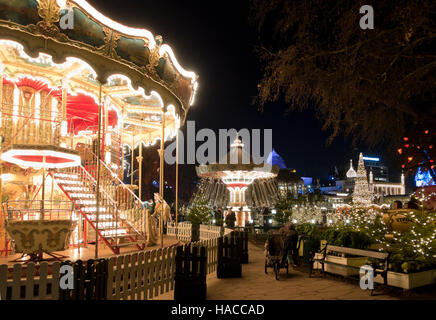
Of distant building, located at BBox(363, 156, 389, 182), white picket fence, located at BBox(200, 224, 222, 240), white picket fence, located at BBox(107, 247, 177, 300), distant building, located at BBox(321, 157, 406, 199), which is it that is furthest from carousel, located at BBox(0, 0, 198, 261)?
distant building, located at BBox(363, 156, 389, 182)

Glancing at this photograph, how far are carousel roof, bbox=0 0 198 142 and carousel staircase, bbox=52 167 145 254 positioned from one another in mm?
2975

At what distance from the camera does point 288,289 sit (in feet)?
25.0

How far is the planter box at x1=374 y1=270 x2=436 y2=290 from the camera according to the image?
732cm

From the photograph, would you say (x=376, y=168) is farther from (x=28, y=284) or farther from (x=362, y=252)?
(x=28, y=284)

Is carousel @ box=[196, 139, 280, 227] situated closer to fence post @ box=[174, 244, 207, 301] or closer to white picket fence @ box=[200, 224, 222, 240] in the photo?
white picket fence @ box=[200, 224, 222, 240]

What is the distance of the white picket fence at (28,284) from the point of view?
14.7ft

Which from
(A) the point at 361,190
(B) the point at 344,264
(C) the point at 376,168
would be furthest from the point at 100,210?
(C) the point at 376,168

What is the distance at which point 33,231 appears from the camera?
6793 millimetres

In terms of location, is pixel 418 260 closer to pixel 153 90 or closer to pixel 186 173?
pixel 153 90

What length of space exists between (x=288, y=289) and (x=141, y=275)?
3460 millimetres

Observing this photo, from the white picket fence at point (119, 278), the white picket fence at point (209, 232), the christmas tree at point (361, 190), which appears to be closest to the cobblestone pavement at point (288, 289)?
the white picket fence at point (119, 278)
